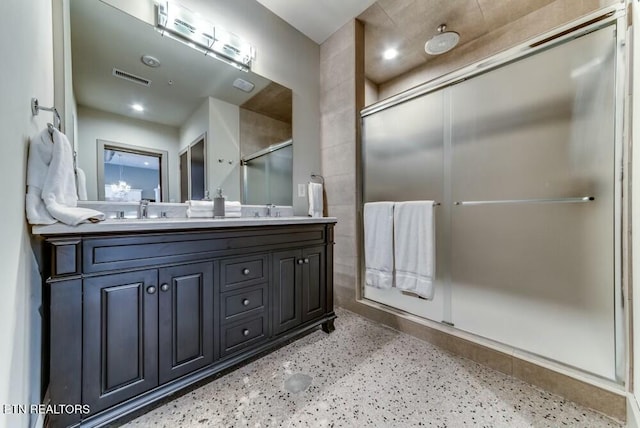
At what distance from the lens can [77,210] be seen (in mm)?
857

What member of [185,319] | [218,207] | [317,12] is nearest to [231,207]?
[218,207]

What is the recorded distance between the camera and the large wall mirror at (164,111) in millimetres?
1248

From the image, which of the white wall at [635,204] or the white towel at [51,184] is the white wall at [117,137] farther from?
the white wall at [635,204]

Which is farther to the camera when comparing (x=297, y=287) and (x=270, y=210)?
(x=270, y=210)

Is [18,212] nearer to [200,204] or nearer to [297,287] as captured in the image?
[200,204]

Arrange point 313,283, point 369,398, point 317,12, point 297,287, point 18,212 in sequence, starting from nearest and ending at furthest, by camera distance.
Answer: point 18,212 < point 369,398 < point 297,287 < point 313,283 < point 317,12

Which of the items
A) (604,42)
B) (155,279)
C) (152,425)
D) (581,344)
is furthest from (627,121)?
(152,425)

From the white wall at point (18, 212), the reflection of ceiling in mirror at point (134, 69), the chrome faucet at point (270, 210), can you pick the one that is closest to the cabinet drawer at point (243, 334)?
the white wall at point (18, 212)

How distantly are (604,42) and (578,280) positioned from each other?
1.16 meters

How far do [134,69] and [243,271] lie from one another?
1.35 meters

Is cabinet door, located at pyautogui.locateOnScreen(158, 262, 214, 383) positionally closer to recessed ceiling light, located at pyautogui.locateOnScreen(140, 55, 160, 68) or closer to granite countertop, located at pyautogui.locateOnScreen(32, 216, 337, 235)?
granite countertop, located at pyautogui.locateOnScreen(32, 216, 337, 235)

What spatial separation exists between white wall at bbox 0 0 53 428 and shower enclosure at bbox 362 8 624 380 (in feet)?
6.22

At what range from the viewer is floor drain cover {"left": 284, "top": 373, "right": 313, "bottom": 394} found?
117cm

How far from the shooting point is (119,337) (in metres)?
0.90
